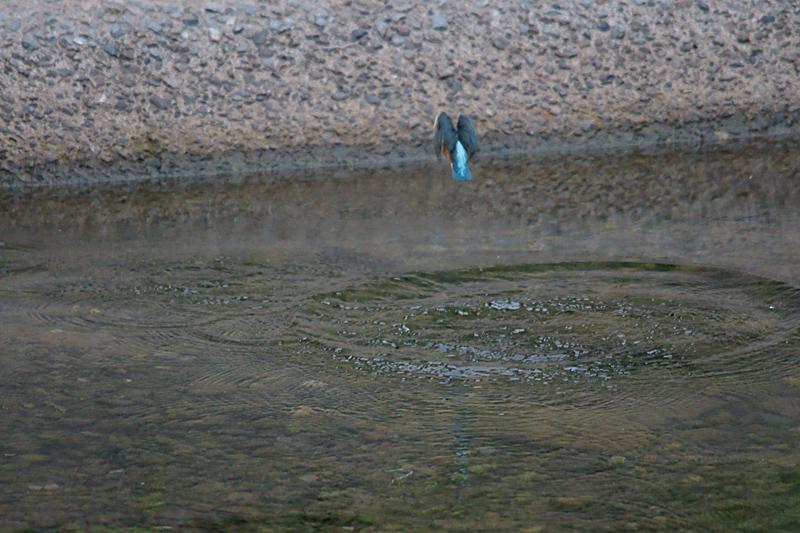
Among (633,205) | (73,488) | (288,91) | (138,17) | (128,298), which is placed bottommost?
(73,488)

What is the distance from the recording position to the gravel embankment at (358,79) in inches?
296

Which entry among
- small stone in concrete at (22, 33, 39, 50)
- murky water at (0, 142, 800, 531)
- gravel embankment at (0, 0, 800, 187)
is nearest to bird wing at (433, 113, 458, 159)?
murky water at (0, 142, 800, 531)

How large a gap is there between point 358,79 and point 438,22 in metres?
0.92

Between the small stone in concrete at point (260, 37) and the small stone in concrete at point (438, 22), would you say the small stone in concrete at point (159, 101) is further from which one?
the small stone in concrete at point (438, 22)

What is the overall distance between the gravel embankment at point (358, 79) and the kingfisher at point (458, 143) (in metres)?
3.62

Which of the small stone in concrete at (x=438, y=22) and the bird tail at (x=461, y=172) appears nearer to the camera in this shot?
the bird tail at (x=461, y=172)

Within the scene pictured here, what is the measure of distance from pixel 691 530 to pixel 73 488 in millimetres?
1577

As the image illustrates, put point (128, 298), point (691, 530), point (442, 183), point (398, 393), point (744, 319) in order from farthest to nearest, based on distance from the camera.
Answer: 1. point (442, 183)
2. point (128, 298)
3. point (744, 319)
4. point (398, 393)
5. point (691, 530)

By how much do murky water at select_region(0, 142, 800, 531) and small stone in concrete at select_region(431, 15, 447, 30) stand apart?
3.08 m

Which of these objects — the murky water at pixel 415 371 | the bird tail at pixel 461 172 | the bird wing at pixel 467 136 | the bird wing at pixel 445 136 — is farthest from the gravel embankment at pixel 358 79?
the bird tail at pixel 461 172

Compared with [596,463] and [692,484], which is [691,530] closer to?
[692,484]

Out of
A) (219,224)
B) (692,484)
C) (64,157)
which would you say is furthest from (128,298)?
(64,157)

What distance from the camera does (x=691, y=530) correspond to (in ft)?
6.41

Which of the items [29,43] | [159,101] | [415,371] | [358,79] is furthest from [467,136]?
[29,43]
